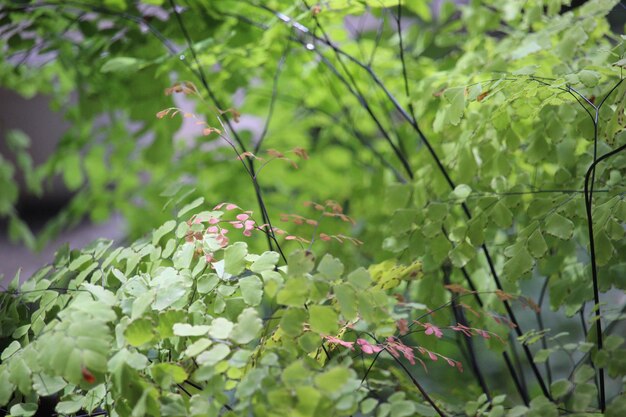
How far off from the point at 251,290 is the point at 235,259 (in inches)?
2.3

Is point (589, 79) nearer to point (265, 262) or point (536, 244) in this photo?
point (536, 244)

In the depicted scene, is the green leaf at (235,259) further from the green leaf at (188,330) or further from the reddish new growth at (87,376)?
the reddish new growth at (87,376)

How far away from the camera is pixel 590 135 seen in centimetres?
102

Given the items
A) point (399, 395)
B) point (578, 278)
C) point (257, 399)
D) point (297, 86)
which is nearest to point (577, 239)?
point (578, 278)

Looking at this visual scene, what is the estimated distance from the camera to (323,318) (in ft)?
2.55

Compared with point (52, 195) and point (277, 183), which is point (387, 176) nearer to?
point (277, 183)

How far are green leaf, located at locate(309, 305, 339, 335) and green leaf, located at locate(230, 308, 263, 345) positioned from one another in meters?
0.07

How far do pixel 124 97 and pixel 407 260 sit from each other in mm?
992

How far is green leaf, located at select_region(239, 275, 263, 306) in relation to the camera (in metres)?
0.84

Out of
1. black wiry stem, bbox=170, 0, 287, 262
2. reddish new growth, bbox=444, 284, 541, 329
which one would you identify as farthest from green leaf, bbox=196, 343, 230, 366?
reddish new growth, bbox=444, 284, 541, 329

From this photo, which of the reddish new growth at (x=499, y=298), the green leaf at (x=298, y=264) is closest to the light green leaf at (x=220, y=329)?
the green leaf at (x=298, y=264)

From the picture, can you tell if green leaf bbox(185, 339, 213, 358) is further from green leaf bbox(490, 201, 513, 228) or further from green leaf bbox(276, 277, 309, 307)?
green leaf bbox(490, 201, 513, 228)

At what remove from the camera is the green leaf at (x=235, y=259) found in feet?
2.87

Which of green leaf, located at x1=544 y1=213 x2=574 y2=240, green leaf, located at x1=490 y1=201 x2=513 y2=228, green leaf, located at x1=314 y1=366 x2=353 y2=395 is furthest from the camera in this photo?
green leaf, located at x1=490 y1=201 x2=513 y2=228
